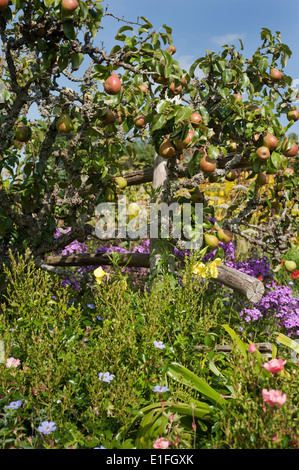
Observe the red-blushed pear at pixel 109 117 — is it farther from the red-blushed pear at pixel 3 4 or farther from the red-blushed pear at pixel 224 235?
the red-blushed pear at pixel 224 235

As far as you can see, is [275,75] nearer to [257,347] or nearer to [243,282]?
Answer: [243,282]

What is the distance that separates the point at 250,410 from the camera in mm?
1439

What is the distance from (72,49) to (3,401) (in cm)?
208

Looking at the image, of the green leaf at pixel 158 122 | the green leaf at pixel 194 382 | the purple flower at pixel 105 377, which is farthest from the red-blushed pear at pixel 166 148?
the purple flower at pixel 105 377

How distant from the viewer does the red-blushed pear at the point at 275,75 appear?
3.52 meters

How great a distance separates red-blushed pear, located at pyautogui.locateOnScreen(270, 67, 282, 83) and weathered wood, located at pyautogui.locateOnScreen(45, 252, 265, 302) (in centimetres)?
170

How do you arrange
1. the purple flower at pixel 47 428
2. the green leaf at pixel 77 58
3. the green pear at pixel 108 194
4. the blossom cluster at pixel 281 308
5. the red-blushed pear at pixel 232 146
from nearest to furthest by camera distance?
the purple flower at pixel 47 428 → the green leaf at pixel 77 58 → the blossom cluster at pixel 281 308 → the green pear at pixel 108 194 → the red-blushed pear at pixel 232 146

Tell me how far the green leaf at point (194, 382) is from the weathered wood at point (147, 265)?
44.2 inches

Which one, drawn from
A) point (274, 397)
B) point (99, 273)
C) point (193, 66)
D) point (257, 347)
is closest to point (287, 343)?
point (257, 347)

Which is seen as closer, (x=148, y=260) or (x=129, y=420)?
(x=129, y=420)

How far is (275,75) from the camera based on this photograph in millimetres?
3527
